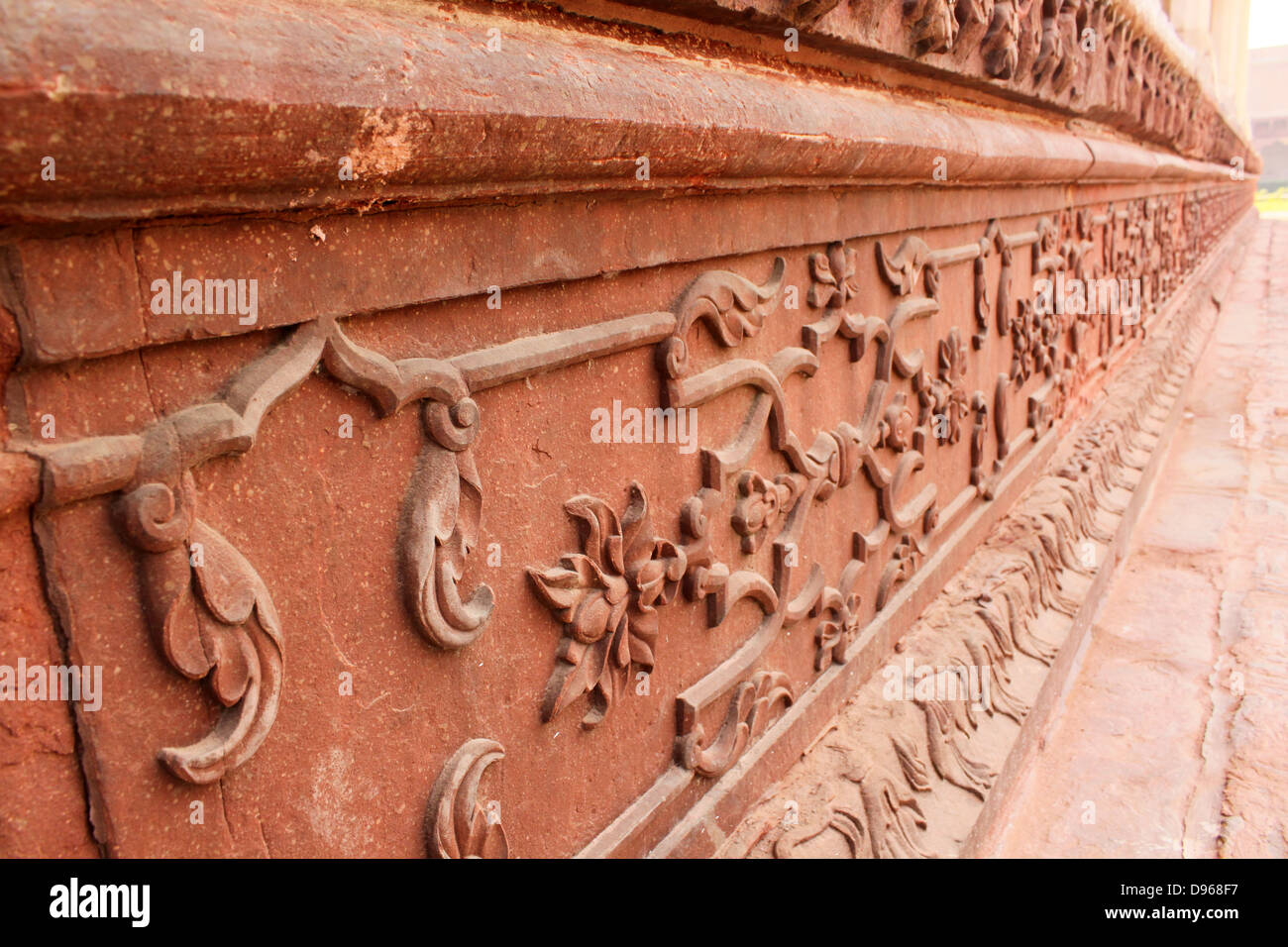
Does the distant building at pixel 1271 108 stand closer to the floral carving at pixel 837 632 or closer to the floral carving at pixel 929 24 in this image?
the floral carving at pixel 929 24

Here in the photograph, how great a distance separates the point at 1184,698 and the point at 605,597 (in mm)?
1634

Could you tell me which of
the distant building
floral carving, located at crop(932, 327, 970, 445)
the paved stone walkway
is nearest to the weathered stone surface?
the paved stone walkway

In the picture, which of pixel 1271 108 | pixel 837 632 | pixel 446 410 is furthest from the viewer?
pixel 1271 108

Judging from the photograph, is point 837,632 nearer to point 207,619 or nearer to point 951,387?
point 951,387

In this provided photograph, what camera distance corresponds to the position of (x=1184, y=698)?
2.21 meters

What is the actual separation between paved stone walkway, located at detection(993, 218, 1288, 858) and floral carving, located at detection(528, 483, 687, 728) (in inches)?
35.4

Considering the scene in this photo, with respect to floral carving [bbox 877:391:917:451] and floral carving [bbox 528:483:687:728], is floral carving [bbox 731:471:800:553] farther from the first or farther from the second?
floral carving [bbox 877:391:917:451]

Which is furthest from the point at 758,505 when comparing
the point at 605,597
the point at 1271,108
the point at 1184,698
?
the point at 1271,108

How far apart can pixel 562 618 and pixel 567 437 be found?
0.18 metres

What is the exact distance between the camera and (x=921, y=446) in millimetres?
2086

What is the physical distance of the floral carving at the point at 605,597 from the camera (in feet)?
3.51

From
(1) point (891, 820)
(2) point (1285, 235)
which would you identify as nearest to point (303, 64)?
(1) point (891, 820)

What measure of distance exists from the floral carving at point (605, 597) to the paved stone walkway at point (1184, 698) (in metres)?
0.90

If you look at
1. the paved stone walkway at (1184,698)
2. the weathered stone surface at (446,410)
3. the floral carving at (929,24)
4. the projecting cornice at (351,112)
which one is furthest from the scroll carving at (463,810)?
the floral carving at (929,24)
